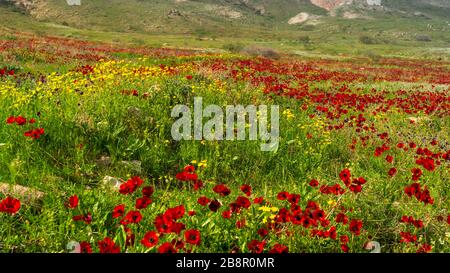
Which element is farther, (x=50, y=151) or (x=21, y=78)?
(x=21, y=78)

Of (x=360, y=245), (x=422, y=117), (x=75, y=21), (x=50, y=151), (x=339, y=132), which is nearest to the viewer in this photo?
(x=360, y=245)

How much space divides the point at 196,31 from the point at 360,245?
174m

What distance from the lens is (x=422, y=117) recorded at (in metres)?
10.2

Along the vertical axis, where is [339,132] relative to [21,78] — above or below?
below

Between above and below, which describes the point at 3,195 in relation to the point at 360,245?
above

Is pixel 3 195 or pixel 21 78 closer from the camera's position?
pixel 3 195

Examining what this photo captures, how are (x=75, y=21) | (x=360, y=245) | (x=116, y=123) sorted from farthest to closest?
(x=75, y=21)
(x=116, y=123)
(x=360, y=245)

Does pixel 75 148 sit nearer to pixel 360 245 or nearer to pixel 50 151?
pixel 50 151
